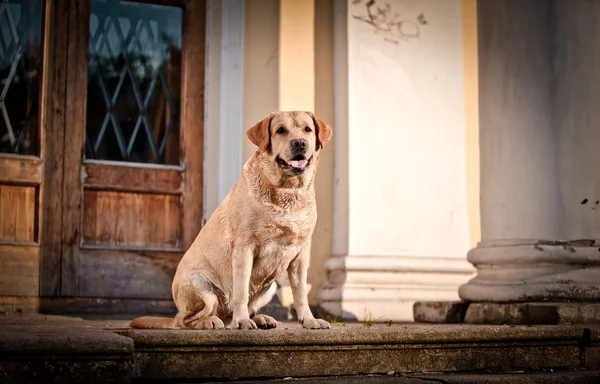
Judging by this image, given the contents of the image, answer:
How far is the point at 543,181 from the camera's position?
545 cm

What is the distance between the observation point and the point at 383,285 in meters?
6.08

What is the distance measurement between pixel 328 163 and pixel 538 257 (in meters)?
1.84

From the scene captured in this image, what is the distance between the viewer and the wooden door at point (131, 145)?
19.5 ft

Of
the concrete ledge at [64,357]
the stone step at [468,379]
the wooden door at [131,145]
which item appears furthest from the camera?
the wooden door at [131,145]

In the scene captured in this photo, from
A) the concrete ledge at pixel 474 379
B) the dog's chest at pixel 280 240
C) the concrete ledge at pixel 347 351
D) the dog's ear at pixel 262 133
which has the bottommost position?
the concrete ledge at pixel 474 379

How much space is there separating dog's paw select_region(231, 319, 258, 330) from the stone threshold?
28 cm

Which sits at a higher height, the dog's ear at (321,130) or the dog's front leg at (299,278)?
the dog's ear at (321,130)

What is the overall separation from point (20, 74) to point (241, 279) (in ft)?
9.59

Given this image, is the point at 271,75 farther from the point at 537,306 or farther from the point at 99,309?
the point at 537,306

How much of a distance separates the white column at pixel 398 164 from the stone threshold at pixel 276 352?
206cm

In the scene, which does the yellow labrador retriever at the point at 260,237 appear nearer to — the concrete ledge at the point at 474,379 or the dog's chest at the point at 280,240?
the dog's chest at the point at 280,240

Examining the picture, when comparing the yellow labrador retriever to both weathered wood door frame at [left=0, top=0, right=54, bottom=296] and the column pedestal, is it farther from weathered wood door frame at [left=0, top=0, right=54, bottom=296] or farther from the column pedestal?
weathered wood door frame at [left=0, top=0, right=54, bottom=296]

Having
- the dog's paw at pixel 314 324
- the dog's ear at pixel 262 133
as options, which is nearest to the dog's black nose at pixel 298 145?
the dog's ear at pixel 262 133

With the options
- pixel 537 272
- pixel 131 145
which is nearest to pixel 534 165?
pixel 537 272
